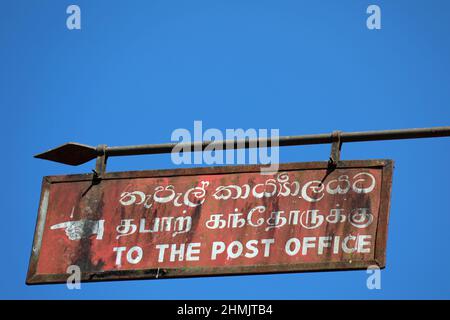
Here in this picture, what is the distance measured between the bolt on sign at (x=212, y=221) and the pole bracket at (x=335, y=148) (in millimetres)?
35

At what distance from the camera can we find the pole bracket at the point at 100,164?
11406 mm

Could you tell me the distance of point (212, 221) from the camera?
438 inches

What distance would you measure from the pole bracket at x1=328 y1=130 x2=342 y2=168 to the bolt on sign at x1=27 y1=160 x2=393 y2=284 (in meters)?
0.03

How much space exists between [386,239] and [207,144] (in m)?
1.12

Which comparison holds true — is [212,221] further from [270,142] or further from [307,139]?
[307,139]

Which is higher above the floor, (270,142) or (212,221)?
(270,142)

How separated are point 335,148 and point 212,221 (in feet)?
2.46

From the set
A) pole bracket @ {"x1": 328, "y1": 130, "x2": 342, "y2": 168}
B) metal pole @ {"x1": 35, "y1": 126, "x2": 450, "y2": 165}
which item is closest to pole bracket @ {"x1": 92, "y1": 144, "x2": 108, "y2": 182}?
metal pole @ {"x1": 35, "y1": 126, "x2": 450, "y2": 165}

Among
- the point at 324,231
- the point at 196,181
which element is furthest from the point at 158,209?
the point at 324,231

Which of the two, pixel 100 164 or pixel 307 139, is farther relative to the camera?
pixel 100 164

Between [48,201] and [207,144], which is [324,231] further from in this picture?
[48,201]

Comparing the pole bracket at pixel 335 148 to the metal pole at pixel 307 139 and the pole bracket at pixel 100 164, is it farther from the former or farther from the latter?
the pole bracket at pixel 100 164

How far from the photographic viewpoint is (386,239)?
10664mm

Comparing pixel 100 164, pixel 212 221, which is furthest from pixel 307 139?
pixel 100 164
